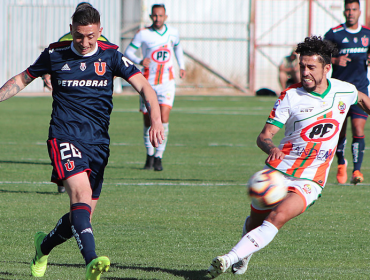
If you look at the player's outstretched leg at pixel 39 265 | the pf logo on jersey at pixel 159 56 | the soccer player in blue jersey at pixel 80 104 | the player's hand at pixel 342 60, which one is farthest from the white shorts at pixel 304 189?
the pf logo on jersey at pixel 159 56

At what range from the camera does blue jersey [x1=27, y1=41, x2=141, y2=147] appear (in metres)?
4.77

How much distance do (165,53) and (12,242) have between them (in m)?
6.01

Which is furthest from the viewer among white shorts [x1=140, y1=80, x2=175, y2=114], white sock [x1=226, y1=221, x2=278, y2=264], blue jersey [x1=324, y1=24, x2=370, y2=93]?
white shorts [x1=140, y1=80, x2=175, y2=114]

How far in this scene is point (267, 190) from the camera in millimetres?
4691

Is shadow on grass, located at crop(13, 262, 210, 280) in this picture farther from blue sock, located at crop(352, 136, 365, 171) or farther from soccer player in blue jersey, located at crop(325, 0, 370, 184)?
blue sock, located at crop(352, 136, 365, 171)

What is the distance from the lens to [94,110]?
4852mm

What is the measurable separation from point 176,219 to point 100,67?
2.58 meters

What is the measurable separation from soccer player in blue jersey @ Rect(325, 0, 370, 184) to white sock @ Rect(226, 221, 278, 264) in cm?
516

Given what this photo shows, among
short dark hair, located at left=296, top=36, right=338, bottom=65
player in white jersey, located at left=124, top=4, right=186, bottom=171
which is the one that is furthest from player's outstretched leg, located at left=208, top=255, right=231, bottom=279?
player in white jersey, located at left=124, top=4, right=186, bottom=171

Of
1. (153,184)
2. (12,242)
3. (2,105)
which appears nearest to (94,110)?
(12,242)

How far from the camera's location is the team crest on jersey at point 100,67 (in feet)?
15.8

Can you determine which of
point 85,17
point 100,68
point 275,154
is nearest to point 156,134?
point 100,68

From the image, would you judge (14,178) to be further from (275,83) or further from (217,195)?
(275,83)

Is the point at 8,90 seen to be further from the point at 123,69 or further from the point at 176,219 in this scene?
the point at 176,219
